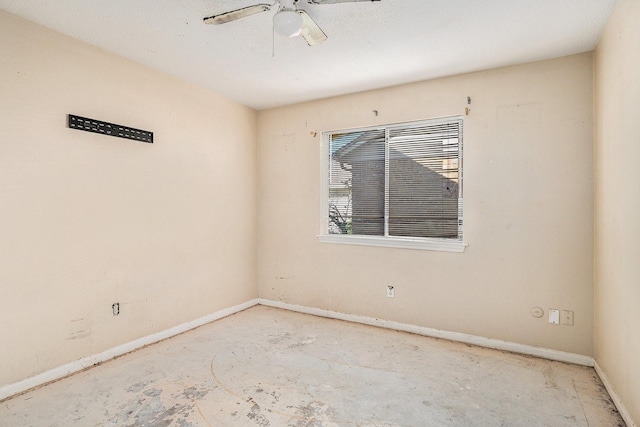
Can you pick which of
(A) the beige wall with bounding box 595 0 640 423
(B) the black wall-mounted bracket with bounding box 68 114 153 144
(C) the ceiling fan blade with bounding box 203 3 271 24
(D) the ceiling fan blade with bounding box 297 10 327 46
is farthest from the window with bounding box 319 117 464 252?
(C) the ceiling fan blade with bounding box 203 3 271 24

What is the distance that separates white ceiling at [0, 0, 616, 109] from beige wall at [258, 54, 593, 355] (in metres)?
0.25

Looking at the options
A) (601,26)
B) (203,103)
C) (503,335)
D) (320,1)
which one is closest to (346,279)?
(503,335)

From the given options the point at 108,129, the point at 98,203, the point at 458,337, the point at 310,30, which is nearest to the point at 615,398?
the point at 458,337

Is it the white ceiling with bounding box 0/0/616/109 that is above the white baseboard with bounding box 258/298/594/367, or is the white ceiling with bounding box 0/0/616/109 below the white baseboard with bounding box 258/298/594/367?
above

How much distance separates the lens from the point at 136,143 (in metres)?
3.06

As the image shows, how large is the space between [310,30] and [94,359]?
299 centimetres

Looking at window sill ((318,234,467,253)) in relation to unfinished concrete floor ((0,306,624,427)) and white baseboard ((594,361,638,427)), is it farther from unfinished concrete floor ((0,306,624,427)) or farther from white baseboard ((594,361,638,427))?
white baseboard ((594,361,638,427))

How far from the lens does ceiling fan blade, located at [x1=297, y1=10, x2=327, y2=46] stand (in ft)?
6.29

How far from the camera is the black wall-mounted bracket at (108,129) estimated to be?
2.61m

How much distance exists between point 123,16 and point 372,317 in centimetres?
343

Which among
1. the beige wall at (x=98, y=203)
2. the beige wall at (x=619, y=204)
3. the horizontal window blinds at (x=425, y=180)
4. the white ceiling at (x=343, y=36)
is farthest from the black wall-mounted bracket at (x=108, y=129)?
the beige wall at (x=619, y=204)

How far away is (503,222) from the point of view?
3.00 meters

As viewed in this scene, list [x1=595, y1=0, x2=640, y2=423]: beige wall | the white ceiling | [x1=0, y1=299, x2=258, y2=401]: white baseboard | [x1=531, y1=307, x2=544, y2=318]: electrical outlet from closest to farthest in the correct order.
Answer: [x1=595, y1=0, x2=640, y2=423]: beige wall, the white ceiling, [x1=0, y1=299, x2=258, y2=401]: white baseboard, [x1=531, y1=307, x2=544, y2=318]: electrical outlet

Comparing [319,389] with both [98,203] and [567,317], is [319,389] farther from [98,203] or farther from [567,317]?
[98,203]
